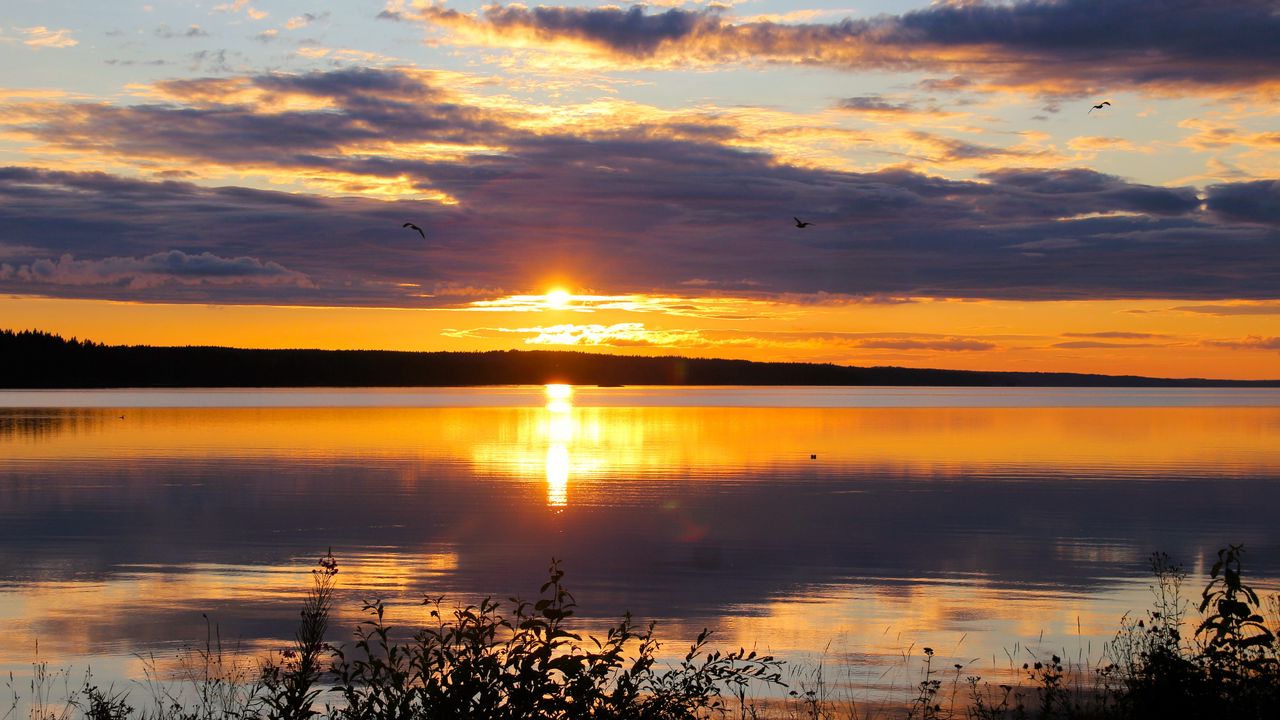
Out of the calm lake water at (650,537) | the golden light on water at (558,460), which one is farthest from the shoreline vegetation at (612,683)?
→ the golden light on water at (558,460)

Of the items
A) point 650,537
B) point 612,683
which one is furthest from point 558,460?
point 612,683

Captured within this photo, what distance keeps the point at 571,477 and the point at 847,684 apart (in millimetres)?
29129

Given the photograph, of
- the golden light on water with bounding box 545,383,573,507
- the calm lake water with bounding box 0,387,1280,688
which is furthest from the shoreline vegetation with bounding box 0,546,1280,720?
the golden light on water with bounding box 545,383,573,507

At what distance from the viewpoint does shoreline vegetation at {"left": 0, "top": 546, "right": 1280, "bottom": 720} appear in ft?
30.8

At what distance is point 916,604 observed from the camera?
20578mm

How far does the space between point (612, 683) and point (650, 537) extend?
42.8ft

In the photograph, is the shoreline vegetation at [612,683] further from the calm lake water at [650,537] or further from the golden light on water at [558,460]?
the golden light on water at [558,460]

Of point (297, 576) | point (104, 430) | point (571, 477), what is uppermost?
point (104, 430)

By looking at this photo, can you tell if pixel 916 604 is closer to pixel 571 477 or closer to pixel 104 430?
pixel 571 477

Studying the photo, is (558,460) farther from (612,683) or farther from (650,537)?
(612,683)

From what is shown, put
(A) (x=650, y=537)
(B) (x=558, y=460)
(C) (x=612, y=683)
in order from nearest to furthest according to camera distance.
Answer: (C) (x=612, y=683) < (A) (x=650, y=537) < (B) (x=558, y=460)

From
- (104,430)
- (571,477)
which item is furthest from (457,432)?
(571,477)

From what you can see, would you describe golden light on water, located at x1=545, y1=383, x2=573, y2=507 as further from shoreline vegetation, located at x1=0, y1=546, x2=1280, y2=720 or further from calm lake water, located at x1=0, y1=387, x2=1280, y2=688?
shoreline vegetation, located at x1=0, y1=546, x2=1280, y2=720

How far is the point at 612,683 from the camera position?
15.3 m
